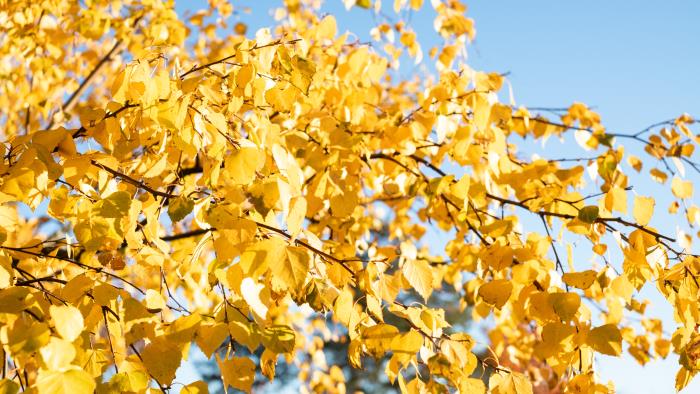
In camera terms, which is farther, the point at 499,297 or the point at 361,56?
the point at 361,56

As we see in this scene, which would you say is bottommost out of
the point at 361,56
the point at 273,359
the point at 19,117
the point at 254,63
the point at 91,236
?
the point at 273,359

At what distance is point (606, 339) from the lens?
125cm

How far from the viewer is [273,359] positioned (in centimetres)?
118

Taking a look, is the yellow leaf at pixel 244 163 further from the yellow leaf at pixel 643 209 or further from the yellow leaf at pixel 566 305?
the yellow leaf at pixel 643 209

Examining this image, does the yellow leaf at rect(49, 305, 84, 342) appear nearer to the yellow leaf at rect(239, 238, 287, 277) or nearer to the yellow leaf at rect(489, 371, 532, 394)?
the yellow leaf at rect(239, 238, 287, 277)

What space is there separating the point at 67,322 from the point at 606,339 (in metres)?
1.09

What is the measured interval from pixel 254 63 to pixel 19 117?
14.4ft

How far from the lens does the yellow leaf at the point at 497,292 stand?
4.56 ft

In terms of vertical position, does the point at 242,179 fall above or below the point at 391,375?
above

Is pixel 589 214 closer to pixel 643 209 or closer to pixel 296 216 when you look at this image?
pixel 643 209

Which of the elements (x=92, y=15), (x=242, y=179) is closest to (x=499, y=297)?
(x=242, y=179)

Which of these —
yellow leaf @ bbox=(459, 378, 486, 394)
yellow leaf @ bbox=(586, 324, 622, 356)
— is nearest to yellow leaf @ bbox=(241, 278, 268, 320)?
yellow leaf @ bbox=(459, 378, 486, 394)

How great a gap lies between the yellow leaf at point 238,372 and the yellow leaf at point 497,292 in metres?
0.63

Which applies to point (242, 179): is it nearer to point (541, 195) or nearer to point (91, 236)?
point (91, 236)
